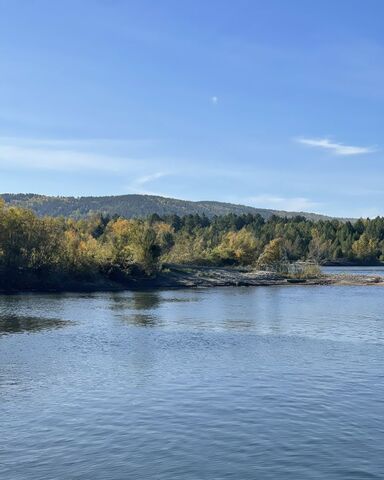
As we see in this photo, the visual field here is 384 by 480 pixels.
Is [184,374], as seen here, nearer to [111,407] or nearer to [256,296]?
[111,407]

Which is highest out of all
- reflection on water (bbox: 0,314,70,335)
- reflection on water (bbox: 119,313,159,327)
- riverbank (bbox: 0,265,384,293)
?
riverbank (bbox: 0,265,384,293)

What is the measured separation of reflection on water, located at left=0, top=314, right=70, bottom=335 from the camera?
6278 cm

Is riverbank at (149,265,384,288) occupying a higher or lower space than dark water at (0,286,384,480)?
higher

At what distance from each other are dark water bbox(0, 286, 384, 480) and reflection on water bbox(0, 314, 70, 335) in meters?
0.22

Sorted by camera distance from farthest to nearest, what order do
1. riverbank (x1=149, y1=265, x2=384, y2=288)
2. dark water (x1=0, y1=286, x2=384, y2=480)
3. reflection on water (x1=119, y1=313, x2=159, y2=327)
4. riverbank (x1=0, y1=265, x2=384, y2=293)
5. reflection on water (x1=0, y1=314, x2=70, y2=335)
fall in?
riverbank (x1=149, y1=265, x2=384, y2=288) → riverbank (x1=0, y1=265, x2=384, y2=293) → reflection on water (x1=119, y1=313, x2=159, y2=327) → reflection on water (x1=0, y1=314, x2=70, y2=335) → dark water (x1=0, y1=286, x2=384, y2=480)

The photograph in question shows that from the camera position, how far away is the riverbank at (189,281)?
412 ft

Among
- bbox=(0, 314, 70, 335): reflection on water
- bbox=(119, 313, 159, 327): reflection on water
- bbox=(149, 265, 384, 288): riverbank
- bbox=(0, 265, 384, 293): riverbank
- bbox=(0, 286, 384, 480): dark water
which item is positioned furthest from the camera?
bbox=(149, 265, 384, 288): riverbank

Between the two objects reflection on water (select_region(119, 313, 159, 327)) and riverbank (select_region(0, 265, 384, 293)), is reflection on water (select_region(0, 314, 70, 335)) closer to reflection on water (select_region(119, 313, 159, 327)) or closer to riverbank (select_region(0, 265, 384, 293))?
reflection on water (select_region(119, 313, 159, 327))

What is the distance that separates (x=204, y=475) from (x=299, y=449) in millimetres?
4967

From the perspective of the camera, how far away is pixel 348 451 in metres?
25.6

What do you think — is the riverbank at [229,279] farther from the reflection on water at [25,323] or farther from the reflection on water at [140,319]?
the reflection on water at [25,323]

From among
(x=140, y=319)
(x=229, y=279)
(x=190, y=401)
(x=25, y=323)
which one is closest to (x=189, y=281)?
(x=229, y=279)

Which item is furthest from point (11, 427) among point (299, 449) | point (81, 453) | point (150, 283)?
point (150, 283)

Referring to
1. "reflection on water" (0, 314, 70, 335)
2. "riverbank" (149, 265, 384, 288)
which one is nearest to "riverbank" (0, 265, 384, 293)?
"riverbank" (149, 265, 384, 288)
